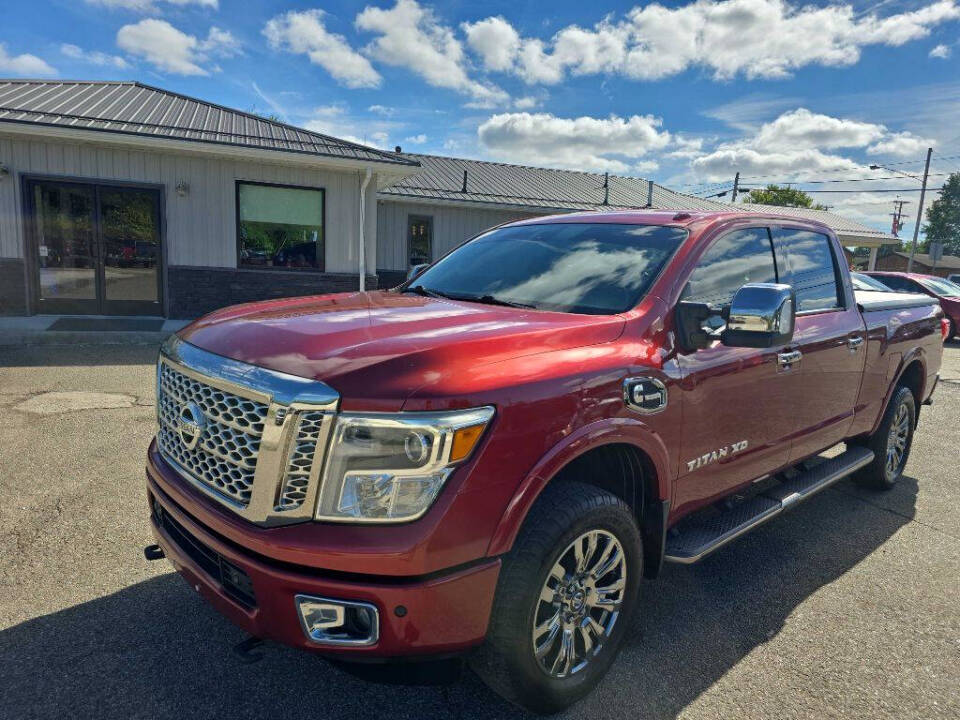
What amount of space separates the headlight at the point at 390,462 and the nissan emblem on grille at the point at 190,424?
2.13 ft

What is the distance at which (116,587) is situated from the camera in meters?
2.98

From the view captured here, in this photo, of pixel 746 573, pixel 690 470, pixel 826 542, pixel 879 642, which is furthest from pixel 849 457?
pixel 690 470

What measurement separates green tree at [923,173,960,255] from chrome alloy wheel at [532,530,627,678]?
338 ft

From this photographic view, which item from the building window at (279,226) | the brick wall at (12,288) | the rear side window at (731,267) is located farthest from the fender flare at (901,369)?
the brick wall at (12,288)

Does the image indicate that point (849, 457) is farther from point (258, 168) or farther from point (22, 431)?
point (258, 168)

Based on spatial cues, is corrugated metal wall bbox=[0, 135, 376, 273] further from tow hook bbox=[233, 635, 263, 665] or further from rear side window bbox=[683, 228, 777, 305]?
tow hook bbox=[233, 635, 263, 665]

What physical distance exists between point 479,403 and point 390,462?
1.04ft

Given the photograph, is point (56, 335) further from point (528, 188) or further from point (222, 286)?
point (528, 188)

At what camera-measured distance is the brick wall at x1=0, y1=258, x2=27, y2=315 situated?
10.2 meters

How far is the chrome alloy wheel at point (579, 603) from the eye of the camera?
217cm

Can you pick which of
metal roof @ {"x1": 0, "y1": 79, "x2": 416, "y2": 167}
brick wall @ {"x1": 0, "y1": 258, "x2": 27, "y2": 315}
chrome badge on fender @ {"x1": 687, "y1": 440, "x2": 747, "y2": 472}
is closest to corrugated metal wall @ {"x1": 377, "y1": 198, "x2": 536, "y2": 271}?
metal roof @ {"x1": 0, "y1": 79, "x2": 416, "y2": 167}

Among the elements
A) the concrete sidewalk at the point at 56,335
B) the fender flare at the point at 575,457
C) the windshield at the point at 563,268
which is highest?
the windshield at the point at 563,268

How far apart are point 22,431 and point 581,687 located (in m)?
5.04

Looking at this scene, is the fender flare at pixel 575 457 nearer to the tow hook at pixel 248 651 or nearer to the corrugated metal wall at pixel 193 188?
the tow hook at pixel 248 651
